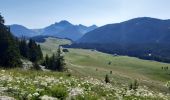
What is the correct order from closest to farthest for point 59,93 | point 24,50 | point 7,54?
point 59,93
point 7,54
point 24,50

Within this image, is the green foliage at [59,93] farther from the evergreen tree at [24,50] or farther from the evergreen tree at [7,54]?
the evergreen tree at [24,50]

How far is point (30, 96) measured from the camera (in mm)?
22625

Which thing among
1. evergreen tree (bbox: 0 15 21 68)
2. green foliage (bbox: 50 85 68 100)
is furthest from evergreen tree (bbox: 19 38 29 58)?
green foliage (bbox: 50 85 68 100)

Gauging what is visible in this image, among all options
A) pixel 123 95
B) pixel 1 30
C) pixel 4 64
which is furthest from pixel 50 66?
pixel 123 95

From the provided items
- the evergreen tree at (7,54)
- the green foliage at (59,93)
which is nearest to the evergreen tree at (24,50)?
the evergreen tree at (7,54)

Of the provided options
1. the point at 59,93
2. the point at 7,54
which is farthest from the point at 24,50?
the point at 59,93

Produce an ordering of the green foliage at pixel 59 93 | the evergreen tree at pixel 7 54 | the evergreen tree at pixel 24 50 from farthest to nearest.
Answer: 1. the evergreen tree at pixel 24 50
2. the evergreen tree at pixel 7 54
3. the green foliage at pixel 59 93

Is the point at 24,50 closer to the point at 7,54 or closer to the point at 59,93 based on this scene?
the point at 7,54

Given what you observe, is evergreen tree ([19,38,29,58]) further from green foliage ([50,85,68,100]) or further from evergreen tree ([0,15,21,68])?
green foliage ([50,85,68,100])

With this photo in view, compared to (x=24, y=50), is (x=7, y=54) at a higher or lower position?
lower

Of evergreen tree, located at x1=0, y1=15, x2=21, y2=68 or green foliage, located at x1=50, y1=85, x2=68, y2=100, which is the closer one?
green foliage, located at x1=50, y1=85, x2=68, y2=100

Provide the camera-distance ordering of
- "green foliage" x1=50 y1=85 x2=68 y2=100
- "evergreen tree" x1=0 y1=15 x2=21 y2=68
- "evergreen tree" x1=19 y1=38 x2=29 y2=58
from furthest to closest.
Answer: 1. "evergreen tree" x1=19 y1=38 x2=29 y2=58
2. "evergreen tree" x1=0 y1=15 x2=21 y2=68
3. "green foliage" x1=50 y1=85 x2=68 y2=100

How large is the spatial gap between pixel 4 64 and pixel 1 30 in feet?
39.3

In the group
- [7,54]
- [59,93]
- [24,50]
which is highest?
[24,50]
